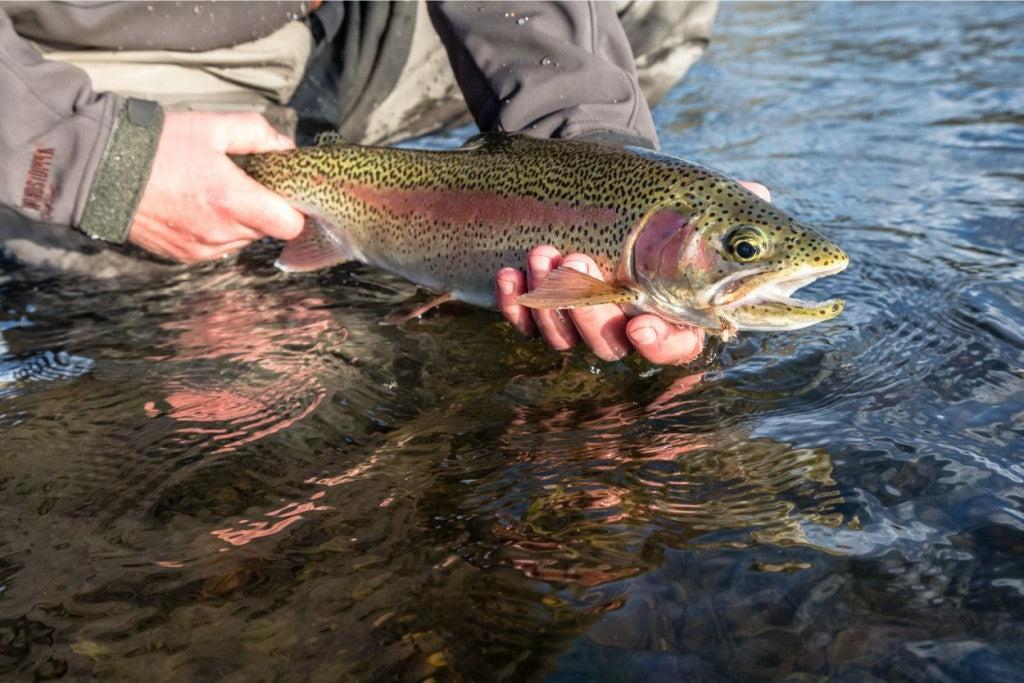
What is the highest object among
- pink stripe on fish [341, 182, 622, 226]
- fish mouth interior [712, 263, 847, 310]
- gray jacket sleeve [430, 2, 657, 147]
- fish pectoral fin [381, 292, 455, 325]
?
gray jacket sleeve [430, 2, 657, 147]

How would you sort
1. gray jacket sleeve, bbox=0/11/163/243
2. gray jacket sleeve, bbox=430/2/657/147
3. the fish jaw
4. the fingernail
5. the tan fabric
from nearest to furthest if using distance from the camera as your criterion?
the fish jaw, the fingernail, gray jacket sleeve, bbox=0/11/163/243, gray jacket sleeve, bbox=430/2/657/147, the tan fabric

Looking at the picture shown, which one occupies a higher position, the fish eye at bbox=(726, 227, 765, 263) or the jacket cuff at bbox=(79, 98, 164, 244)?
the fish eye at bbox=(726, 227, 765, 263)

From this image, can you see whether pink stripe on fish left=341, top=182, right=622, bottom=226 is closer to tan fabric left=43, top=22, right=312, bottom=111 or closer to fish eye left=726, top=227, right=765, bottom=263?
fish eye left=726, top=227, right=765, bottom=263

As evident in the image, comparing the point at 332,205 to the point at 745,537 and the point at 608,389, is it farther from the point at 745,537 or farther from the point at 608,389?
the point at 745,537

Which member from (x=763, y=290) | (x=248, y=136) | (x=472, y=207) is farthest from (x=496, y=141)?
(x=763, y=290)

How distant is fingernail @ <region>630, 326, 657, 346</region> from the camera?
114 inches

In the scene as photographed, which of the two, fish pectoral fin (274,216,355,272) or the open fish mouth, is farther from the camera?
fish pectoral fin (274,216,355,272)

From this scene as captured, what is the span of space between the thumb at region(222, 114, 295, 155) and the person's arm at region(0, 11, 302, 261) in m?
0.02

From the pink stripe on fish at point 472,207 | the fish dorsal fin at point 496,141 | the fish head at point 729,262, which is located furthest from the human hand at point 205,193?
the fish head at point 729,262

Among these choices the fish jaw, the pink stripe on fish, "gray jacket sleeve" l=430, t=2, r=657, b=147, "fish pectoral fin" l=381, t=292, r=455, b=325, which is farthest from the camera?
"gray jacket sleeve" l=430, t=2, r=657, b=147

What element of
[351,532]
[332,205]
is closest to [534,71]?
[332,205]

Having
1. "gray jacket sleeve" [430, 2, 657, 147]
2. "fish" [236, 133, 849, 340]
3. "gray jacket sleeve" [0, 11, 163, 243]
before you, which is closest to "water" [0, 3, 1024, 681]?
"fish" [236, 133, 849, 340]

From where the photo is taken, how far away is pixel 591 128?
3.49 m

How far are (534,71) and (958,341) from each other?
180 cm
